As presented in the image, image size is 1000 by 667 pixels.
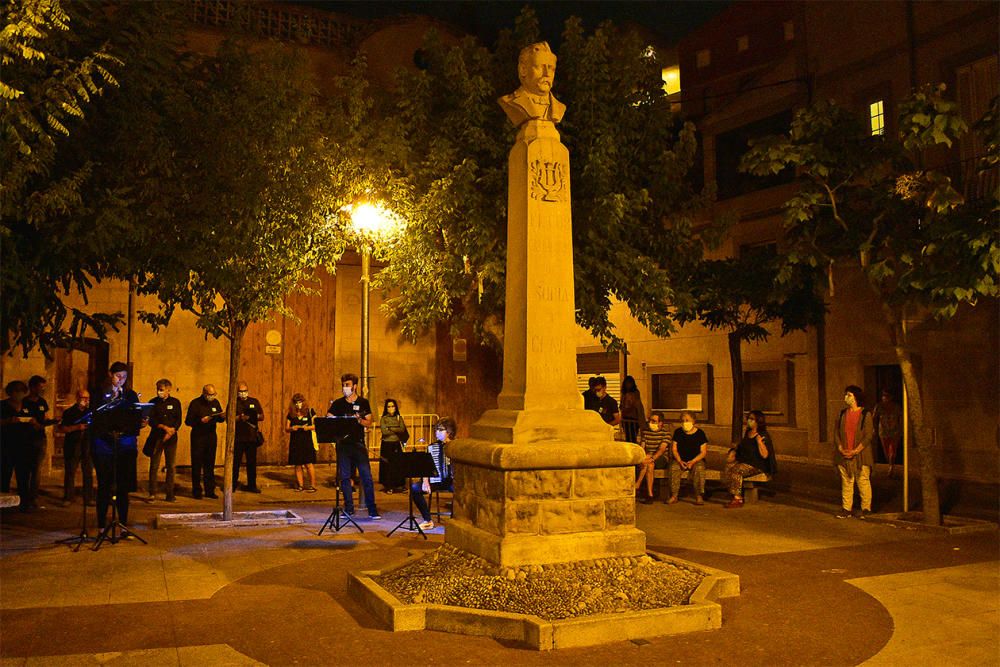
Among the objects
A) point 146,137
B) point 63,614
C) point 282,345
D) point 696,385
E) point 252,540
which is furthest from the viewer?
point 696,385

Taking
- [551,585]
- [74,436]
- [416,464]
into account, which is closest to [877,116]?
[416,464]

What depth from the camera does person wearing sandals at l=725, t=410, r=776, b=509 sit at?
13.0m

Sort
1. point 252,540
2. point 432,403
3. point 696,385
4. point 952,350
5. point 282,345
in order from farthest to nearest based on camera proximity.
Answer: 1. point 696,385
2. point 432,403
3. point 282,345
4. point 952,350
5. point 252,540

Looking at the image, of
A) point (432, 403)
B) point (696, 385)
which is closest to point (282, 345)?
point (432, 403)

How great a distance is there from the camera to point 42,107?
7.93m

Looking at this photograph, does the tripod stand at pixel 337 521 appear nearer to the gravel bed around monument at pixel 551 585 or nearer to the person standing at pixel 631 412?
the gravel bed around monument at pixel 551 585

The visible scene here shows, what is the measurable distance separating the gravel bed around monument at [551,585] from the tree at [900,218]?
5480 mm

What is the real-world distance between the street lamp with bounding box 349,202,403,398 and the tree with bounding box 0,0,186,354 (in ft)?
10.9

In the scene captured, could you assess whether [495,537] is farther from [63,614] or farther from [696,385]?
[696,385]

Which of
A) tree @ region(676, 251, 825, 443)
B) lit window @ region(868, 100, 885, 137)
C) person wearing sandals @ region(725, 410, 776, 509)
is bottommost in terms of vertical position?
person wearing sandals @ region(725, 410, 776, 509)

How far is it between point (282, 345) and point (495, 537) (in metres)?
12.1

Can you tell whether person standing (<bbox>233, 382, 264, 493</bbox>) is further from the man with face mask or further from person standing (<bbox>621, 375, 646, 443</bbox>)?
person standing (<bbox>621, 375, 646, 443</bbox>)

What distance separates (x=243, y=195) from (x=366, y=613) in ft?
19.2

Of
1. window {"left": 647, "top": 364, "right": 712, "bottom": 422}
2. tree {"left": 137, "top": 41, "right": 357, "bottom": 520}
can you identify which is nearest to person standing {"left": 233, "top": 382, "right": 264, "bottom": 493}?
tree {"left": 137, "top": 41, "right": 357, "bottom": 520}
